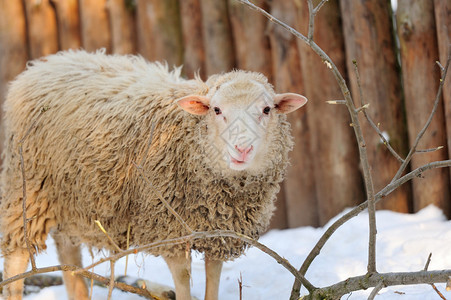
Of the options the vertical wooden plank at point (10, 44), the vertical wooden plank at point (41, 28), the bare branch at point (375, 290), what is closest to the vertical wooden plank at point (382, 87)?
the bare branch at point (375, 290)

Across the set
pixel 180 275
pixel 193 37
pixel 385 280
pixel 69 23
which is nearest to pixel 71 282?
pixel 180 275

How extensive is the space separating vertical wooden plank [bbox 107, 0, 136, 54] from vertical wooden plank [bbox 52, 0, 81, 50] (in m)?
0.65

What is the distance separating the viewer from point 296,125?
6.00 m

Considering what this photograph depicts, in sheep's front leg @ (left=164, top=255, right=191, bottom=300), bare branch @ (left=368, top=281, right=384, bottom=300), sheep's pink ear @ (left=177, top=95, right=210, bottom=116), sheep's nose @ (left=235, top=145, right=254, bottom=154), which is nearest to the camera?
bare branch @ (left=368, top=281, right=384, bottom=300)

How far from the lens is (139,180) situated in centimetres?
396

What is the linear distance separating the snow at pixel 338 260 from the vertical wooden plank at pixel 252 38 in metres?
1.76

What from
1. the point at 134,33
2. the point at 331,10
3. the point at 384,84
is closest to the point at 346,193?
the point at 384,84

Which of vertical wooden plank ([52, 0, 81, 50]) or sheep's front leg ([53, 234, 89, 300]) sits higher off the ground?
vertical wooden plank ([52, 0, 81, 50])

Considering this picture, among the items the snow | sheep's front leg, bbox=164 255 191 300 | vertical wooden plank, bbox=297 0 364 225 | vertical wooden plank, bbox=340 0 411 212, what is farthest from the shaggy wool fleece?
vertical wooden plank, bbox=297 0 364 225

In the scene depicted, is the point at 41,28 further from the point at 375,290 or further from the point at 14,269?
the point at 375,290

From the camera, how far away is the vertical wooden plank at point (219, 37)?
21.3 feet

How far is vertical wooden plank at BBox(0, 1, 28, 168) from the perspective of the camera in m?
7.69

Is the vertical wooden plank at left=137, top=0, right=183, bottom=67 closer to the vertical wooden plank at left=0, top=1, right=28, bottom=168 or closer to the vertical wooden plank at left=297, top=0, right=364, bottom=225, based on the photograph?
the vertical wooden plank at left=297, top=0, right=364, bottom=225

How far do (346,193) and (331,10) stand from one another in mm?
1696
